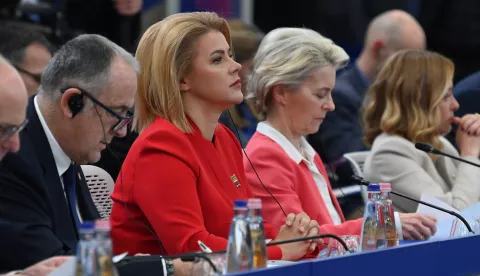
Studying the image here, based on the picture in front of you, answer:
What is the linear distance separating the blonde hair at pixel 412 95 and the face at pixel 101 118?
1.72 m

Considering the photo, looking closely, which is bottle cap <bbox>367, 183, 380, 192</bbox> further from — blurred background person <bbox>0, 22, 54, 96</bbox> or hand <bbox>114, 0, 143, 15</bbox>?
hand <bbox>114, 0, 143, 15</bbox>

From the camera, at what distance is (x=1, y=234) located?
3.01 metres

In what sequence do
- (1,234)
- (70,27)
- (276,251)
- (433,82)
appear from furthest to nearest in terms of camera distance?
(70,27) < (433,82) < (276,251) < (1,234)

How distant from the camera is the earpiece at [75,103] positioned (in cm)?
330

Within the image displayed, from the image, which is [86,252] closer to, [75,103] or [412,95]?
[75,103]

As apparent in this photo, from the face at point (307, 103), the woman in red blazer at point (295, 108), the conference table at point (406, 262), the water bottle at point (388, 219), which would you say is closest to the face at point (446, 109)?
the woman in red blazer at point (295, 108)

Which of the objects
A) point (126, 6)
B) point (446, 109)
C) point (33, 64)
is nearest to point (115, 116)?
point (33, 64)

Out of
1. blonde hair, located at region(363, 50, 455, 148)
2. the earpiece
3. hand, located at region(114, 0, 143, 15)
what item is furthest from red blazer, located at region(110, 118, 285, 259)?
hand, located at region(114, 0, 143, 15)

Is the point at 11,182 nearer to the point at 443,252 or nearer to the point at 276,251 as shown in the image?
the point at 276,251

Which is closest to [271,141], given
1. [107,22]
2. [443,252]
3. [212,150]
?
[212,150]

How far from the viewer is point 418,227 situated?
12.1 feet

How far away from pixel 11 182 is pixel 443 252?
1324 mm

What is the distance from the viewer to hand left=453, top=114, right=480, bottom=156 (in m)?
4.90

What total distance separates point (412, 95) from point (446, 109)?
187 millimetres
